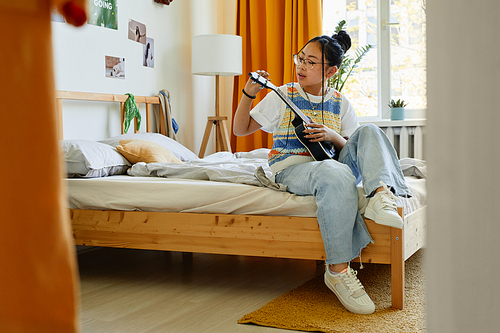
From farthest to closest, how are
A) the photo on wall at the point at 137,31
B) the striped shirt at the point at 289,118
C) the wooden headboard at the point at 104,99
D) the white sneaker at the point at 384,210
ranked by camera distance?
1. the photo on wall at the point at 137,31
2. the wooden headboard at the point at 104,99
3. the striped shirt at the point at 289,118
4. the white sneaker at the point at 384,210

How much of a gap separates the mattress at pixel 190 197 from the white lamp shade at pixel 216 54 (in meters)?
1.55

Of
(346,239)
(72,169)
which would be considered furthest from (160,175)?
(346,239)

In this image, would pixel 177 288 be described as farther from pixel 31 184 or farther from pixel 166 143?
pixel 31 184

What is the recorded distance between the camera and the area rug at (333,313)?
4.83ft

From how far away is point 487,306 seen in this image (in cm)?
33

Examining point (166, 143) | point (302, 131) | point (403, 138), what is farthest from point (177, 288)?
point (403, 138)

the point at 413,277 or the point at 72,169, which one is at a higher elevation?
the point at 72,169

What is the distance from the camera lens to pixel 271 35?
4.02 m

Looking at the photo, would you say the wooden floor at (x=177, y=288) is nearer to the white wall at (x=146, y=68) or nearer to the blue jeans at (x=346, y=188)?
the blue jeans at (x=346, y=188)

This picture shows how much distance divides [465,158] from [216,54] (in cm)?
325

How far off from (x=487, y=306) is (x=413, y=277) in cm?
181

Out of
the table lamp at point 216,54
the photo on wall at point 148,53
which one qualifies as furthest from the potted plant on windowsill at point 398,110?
the photo on wall at point 148,53

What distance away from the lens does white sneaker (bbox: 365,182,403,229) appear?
5.16ft

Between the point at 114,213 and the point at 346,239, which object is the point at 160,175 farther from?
the point at 346,239
